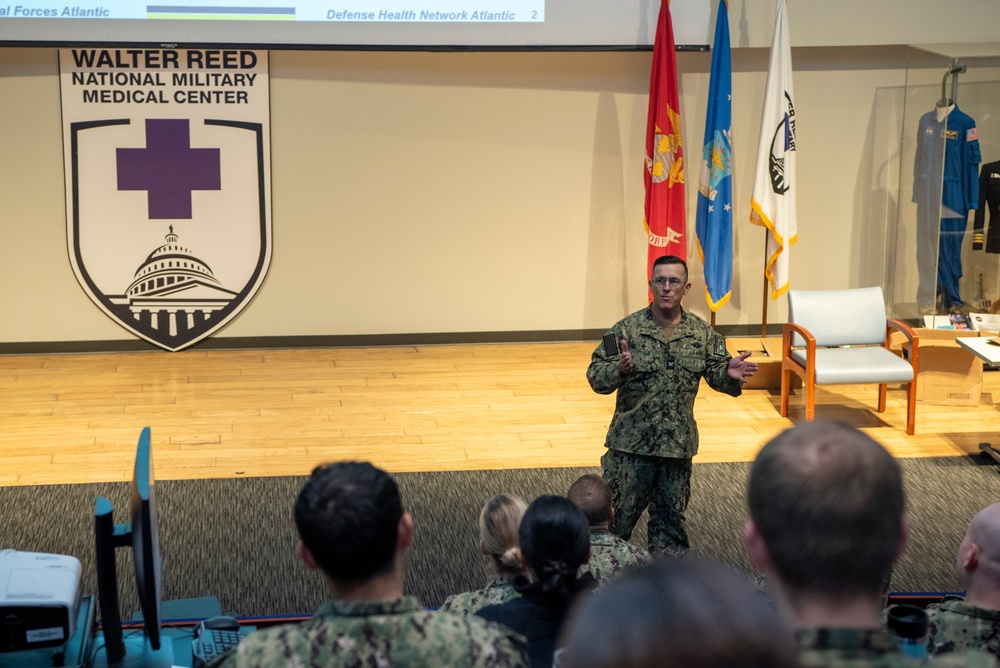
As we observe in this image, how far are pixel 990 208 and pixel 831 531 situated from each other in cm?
672

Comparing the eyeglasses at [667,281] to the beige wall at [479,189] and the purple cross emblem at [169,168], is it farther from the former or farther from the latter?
the purple cross emblem at [169,168]

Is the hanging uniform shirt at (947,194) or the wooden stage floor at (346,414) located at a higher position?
the hanging uniform shirt at (947,194)

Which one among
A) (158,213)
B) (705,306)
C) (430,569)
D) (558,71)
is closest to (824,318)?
(705,306)

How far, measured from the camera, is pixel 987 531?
209cm

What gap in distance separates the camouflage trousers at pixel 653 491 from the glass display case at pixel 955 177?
3.90 m

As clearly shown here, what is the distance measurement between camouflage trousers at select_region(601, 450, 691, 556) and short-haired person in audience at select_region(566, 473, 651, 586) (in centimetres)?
81

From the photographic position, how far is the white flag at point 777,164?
739 centimetres

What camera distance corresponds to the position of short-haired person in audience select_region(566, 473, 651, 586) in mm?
3053

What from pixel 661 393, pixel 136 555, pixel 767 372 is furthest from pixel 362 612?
pixel 767 372

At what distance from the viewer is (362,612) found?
1562 mm

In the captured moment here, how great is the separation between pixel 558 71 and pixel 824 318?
2.69 meters

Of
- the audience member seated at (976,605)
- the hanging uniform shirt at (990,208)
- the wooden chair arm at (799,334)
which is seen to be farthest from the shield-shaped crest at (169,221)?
the audience member seated at (976,605)

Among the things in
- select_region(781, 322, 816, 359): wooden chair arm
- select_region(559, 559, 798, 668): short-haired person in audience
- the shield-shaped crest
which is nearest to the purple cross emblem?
the shield-shaped crest

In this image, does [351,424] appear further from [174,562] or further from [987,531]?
[987,531]
